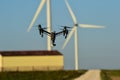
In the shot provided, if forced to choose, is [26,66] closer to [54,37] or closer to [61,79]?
[61,79]

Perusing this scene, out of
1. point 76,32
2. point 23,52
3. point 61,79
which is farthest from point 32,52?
point 61,79

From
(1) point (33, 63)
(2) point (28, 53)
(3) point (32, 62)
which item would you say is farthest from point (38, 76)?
(2) point (28, 53)

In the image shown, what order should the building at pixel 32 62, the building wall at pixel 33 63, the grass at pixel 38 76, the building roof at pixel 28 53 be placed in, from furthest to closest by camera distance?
the building roof at pixel 28 53
the building wall at pixel 33 63
the building at pixel 32 62
the grass at pixel 38 76

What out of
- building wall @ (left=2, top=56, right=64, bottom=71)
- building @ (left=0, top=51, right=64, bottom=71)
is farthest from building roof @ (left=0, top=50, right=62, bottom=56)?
building wall @ (left=2, top=56, right=64, bottom=71)

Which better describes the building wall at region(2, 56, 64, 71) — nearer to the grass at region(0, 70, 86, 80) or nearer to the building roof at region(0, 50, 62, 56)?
the building roof at region(0, 50, 62, 56)

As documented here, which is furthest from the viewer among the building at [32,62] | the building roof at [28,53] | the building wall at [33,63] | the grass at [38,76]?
the building roof at [28,53]

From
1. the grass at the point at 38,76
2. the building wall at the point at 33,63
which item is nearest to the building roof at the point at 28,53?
the building wall at the point at 33,63

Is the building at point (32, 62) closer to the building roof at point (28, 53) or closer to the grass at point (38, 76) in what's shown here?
the building roof at point (28, 53)

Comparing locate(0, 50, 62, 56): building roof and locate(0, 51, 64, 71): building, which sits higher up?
locate(0, 50, 62, 56): building roof
